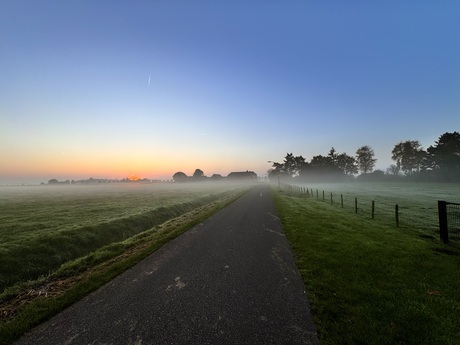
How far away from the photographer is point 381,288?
19.0 ft

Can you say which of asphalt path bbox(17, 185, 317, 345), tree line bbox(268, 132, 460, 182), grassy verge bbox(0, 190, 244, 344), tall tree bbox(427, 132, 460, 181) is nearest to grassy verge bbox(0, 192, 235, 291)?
grassy verge bbox(0, 190, 244, 344)

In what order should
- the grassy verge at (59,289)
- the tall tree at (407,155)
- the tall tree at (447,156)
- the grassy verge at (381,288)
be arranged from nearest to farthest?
1. the grassy verge at (381,288)
2. the grassy verge at (59,289)
3. the tall tree at (447,156)
4. the tall tree at (407,155)

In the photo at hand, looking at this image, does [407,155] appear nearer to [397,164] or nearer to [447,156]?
[397,164]

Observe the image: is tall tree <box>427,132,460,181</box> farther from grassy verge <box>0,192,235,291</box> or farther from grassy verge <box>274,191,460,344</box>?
grassy verge <box>0,192,235,291</box>

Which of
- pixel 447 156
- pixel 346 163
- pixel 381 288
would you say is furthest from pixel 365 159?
pixel 381 288

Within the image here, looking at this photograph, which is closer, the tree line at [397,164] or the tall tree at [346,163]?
the tree line at [397,164]

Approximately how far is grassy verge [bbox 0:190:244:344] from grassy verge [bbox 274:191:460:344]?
6.24 metres

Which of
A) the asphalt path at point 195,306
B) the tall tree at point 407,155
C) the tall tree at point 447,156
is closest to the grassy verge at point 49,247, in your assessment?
the asphalt path at point 195,306

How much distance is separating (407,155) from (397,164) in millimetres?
10002

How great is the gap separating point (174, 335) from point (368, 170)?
168150mm

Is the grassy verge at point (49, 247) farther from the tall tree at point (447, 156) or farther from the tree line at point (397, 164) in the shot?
the tall tree at point (447, 156)

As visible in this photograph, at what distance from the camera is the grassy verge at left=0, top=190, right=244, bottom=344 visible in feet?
15.8

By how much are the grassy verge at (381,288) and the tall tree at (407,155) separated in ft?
436

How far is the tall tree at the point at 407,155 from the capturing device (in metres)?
112
